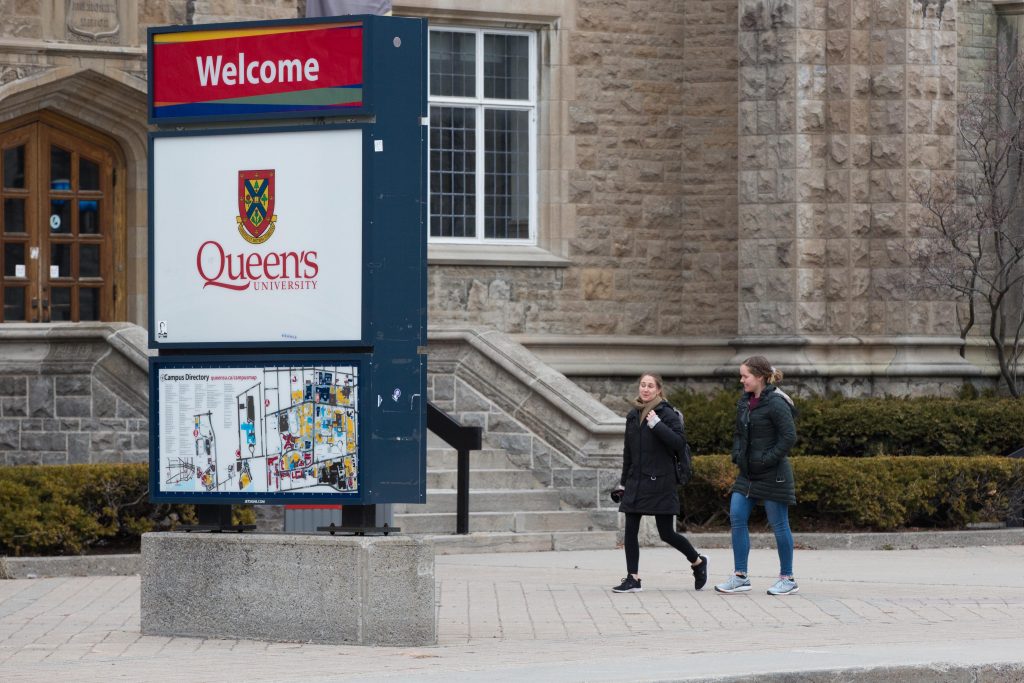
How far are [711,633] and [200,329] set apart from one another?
3564mm

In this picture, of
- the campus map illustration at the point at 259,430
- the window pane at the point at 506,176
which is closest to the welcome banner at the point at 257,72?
the campus map illustration at the point at 259,430

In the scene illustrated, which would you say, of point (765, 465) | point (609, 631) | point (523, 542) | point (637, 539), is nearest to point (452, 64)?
point (523, 542)

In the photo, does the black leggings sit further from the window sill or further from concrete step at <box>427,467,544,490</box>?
the window sill

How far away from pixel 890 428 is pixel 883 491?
1.84 metres

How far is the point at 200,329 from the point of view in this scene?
10.7 m

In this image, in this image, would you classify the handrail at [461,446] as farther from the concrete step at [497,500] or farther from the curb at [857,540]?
the curb at [857,540]

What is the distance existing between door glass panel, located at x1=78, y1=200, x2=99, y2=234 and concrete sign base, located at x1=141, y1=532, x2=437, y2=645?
360 inches

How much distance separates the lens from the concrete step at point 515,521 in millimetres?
15898

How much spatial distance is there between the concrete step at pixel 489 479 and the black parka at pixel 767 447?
13.9 feet

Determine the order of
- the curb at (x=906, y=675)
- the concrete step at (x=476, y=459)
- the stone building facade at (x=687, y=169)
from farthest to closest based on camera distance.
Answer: the stone building facade at (x=687, y=169), the concrete step at (x=476, y=459), the curb at (x=906, y=675)

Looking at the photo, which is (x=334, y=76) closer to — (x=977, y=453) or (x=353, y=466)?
(x=353, y=466)

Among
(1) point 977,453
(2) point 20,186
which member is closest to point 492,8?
(2) point 20,186

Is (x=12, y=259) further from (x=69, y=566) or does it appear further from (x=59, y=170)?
(x=69, y=566)

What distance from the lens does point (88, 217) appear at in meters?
19.3
